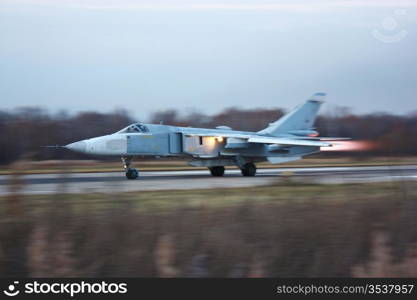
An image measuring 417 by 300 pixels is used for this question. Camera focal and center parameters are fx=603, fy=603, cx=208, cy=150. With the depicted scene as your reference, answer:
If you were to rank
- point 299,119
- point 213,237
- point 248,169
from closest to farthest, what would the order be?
point 213,237 → point 248,169 → point 299,119

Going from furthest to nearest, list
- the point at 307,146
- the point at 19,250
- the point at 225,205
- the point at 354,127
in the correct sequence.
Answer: the point at 307,146 → the point at 354,127 → the point at 225,205 → the point at 19,250

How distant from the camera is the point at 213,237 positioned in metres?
8.04

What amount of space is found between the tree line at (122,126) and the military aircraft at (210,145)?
1.16 meters

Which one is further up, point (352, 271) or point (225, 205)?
point (225, 205)

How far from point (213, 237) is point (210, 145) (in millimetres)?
Answer: 18839

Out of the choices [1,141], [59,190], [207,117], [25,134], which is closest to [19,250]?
[59,190]

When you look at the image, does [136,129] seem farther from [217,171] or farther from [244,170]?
[244,170]

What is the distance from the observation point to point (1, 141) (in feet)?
86.7

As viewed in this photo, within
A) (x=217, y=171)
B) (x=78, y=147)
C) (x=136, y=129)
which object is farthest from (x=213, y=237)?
(x=217, y=171)

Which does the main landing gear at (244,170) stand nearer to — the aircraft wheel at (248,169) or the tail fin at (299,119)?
the aircraft wheel at (248,169)

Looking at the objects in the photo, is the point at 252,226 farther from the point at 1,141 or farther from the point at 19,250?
the point at 1,141

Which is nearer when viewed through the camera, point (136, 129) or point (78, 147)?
point (78, 147)

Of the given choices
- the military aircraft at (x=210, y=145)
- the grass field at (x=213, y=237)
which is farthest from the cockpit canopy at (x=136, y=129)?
the grass field at (x=213, y=237)

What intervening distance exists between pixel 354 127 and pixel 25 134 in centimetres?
2153
